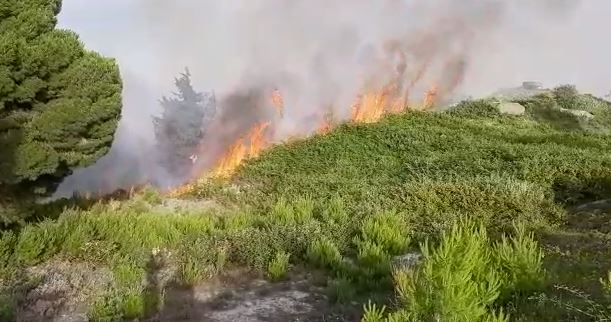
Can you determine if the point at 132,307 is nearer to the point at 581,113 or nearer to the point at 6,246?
the point at 6,246

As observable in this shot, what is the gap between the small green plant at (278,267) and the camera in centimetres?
848

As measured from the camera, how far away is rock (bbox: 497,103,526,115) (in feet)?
87.1

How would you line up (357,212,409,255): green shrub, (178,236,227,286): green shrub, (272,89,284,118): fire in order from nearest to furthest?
(178,236,227,286): green shrub, (357,212,409,255): green shrub, (272,89,284,118): fire

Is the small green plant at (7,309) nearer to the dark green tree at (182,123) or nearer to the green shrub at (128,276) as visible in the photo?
the green shrub at (128,276)

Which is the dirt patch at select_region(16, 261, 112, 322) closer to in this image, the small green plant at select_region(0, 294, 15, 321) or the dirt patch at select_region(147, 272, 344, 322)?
the small green plant at select_region(0, 294, 15, 321)

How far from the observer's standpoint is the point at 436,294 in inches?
165

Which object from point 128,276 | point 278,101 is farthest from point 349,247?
point 278,101

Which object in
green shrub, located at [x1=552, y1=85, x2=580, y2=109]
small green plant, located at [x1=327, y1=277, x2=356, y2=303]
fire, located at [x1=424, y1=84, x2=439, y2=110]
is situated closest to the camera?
small green plant, located at [x1=327, y1=277, x2=356, y2=303]

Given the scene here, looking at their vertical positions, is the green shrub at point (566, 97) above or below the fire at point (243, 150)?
above

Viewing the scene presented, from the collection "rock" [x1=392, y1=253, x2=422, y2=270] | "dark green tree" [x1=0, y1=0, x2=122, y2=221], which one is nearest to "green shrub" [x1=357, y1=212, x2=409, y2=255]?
"rock" [x1=392, y1=253, x2=422, y2=270]

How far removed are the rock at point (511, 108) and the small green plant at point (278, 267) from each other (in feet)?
65.9

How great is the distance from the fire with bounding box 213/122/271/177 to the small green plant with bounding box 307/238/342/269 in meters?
9.72

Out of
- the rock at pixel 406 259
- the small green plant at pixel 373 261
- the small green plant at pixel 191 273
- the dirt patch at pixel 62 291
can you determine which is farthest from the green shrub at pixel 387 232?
the dirt patch at pixel 62 291

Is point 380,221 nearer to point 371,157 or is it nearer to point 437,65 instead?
point 371,157
